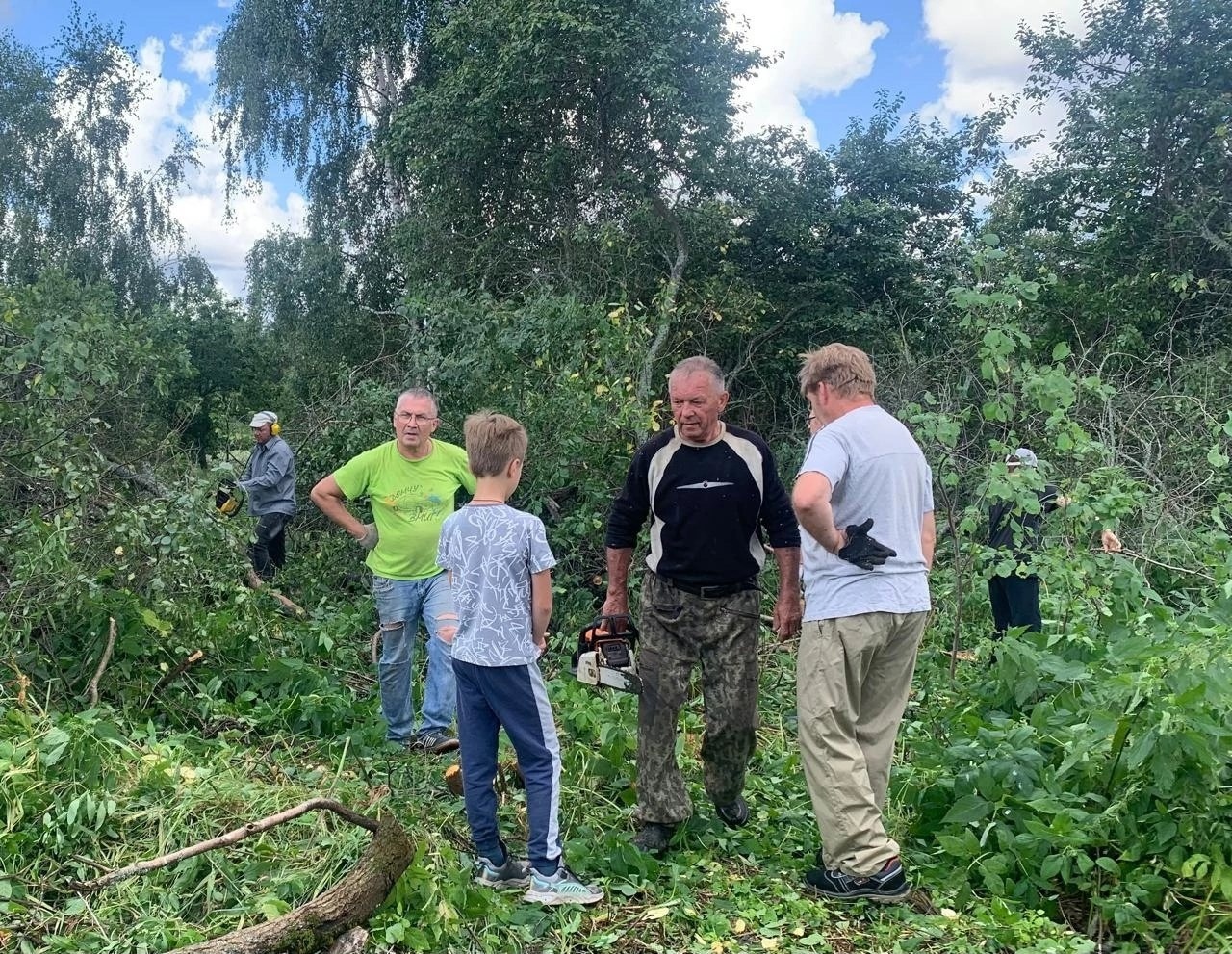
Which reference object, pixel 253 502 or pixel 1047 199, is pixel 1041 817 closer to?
pixel 253 502

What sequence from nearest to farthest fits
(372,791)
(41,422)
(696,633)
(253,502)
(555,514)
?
(696,633) < (372,791) < (41,422) < (555,514) < (253,502)

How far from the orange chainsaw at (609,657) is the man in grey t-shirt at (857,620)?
0.63 meters

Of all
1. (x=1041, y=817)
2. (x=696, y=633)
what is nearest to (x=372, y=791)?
(x=696, y=633)

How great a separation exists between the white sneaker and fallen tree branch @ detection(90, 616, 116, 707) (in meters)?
2.37

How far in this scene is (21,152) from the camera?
22828mm

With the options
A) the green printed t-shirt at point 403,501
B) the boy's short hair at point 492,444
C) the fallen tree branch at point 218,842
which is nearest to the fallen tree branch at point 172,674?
the green printed t-shirt at point 403,501

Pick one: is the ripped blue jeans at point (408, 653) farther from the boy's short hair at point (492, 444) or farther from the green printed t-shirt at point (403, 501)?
the boy's short hair at point (492, 444)

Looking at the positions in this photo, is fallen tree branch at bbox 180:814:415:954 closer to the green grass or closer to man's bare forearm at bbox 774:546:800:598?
the green grass

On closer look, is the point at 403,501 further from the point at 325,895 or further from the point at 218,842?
the point at 325,895

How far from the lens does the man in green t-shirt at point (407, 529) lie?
4129mm

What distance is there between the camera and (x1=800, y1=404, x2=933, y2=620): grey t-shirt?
9.27 feet

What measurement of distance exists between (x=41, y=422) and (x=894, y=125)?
14.6 m

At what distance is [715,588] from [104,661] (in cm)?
288

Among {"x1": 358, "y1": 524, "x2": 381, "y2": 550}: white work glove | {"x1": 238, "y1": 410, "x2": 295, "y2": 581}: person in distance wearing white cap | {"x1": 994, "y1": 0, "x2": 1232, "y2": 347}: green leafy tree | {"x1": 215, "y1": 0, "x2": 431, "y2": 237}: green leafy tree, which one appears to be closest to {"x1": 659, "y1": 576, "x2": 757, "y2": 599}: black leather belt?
{"x1": 358, "y1": 524, "x2": 381, "y2": 550}: white work glove
